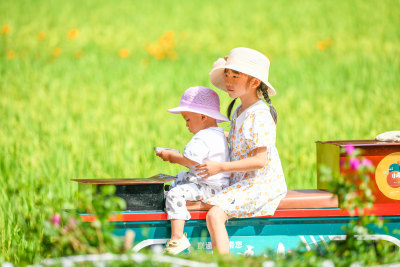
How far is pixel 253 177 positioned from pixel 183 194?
1.49 ft

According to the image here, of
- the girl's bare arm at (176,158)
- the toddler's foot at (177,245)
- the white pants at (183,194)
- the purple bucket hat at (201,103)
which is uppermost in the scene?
the purple bucket hat at (201,103)

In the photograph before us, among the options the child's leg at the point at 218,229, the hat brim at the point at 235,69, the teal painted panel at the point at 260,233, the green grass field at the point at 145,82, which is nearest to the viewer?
the child's leg at the point at 218,229

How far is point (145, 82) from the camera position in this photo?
9.34m

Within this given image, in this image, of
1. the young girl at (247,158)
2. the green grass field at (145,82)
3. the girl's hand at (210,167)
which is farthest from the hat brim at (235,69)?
the green grass field at (145,82)

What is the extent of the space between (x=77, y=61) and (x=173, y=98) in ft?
9.96

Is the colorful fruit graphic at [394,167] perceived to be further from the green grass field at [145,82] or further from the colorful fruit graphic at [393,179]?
the green grass field at [145,82]

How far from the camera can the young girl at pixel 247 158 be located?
346 cm

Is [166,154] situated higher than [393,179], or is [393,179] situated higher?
[166,154]

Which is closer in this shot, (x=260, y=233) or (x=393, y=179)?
(x=260, y=233)

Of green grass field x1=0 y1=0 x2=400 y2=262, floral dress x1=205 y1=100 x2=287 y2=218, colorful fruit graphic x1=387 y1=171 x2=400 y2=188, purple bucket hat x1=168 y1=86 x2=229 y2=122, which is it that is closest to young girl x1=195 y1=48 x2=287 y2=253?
floral dress x1=205 y1=100 x2=287 y2=218

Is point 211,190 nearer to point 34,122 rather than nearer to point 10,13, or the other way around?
point 34,122

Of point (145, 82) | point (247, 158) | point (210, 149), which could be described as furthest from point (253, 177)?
point (145, 82)

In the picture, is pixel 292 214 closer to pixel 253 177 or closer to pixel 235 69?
pixel 253 177

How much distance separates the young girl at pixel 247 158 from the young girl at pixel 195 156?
9 centimetres
